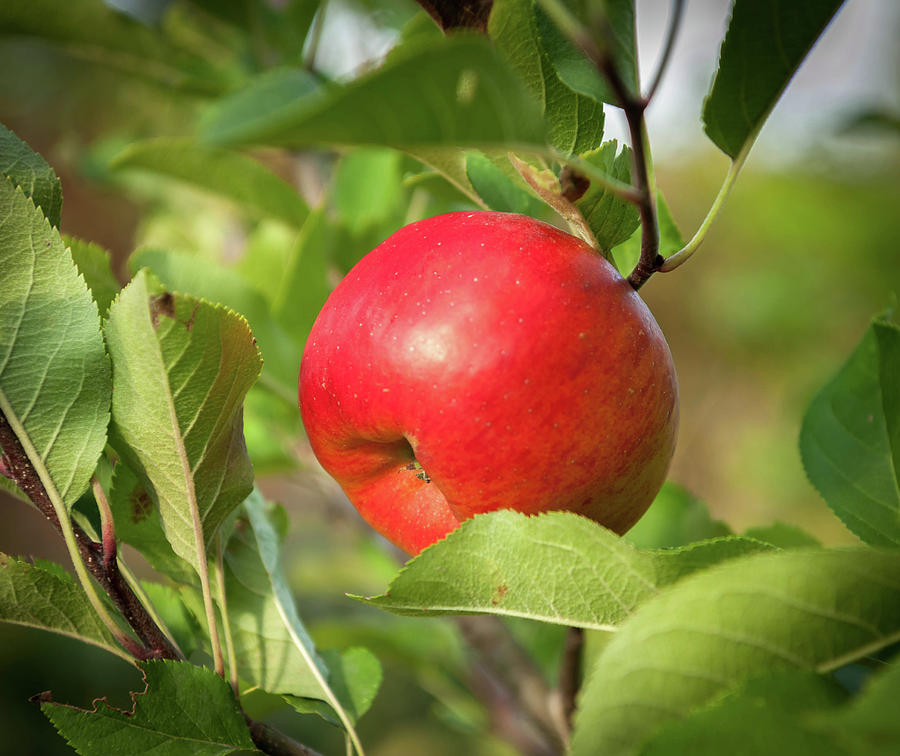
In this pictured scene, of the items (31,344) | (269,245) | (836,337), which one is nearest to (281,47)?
(269,245)

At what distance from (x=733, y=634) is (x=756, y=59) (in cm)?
28

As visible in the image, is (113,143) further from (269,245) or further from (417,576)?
(417,576)

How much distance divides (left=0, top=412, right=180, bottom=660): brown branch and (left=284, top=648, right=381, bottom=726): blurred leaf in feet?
0.33

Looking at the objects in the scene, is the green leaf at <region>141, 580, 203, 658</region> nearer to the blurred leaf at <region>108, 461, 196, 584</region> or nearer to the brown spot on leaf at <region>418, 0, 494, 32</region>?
the blurred leaf at <region>108, 461, 196, 584</region>

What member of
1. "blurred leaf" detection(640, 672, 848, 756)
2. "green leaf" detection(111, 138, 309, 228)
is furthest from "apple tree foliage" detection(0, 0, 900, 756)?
"green leaf" detection(111, 138, 309, 228)

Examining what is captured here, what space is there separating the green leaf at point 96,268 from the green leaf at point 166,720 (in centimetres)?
23

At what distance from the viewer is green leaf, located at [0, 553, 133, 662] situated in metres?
0.41

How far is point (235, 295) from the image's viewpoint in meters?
0.74

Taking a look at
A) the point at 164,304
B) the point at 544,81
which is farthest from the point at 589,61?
the point at 164,304

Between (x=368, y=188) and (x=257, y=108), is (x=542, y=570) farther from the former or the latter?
(x=368, y=188)

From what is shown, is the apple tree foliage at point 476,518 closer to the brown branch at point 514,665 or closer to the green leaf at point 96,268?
the green leaf at point 96,268

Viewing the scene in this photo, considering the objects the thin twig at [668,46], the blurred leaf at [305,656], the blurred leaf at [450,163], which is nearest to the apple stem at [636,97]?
the thin twig at [668,46]

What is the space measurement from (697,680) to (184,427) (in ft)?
0.91

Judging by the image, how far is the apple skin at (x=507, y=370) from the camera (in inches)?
14.4
